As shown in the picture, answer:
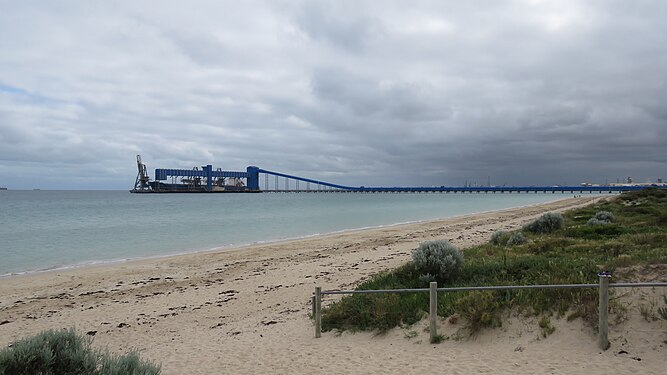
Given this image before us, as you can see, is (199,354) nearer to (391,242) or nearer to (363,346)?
(363,346)

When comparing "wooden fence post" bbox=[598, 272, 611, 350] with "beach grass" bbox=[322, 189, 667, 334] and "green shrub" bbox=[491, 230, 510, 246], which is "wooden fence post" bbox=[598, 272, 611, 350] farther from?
"green shrub" bbox=[491, 230, 510, 246]

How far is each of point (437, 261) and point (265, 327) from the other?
397 cm

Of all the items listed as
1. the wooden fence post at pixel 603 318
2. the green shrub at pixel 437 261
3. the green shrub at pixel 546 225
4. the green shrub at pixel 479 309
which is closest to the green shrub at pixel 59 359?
the green shrub at pixel 479 309

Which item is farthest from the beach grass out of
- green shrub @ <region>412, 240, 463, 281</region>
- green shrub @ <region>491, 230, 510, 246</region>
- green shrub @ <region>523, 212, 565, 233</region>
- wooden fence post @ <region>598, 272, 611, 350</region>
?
green shrub @ <region>523, 212, 565, 233</region>

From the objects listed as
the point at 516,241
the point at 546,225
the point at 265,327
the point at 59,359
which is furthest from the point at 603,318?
the point at 546,225

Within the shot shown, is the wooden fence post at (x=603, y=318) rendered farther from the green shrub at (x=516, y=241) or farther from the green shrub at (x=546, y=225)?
the green shrub at (x=546, y=225)

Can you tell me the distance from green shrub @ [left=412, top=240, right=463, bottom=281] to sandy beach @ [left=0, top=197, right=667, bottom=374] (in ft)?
7.62

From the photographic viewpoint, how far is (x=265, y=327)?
9.90 metres

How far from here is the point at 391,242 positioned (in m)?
25.8

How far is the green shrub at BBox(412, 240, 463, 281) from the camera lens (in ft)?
33.4

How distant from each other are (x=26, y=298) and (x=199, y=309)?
5.98m

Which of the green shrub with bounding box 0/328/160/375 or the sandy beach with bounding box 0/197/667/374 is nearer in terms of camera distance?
the green shrub with bounding box 0/328/160/375

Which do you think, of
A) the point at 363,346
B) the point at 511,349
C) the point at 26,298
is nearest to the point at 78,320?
the point at 26,298

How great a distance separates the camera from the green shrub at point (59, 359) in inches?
158
